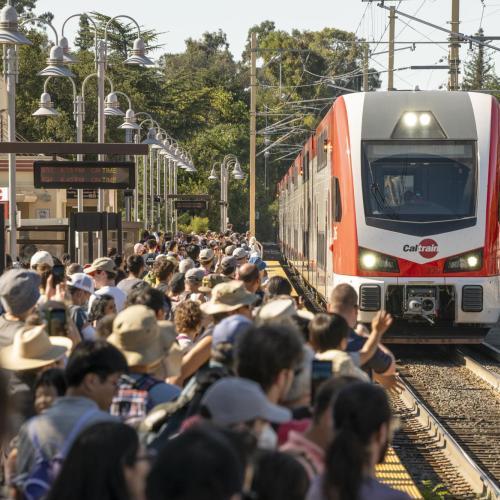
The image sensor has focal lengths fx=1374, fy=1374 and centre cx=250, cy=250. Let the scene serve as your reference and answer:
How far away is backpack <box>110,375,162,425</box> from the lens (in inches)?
253

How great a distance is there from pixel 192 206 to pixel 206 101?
5637cm

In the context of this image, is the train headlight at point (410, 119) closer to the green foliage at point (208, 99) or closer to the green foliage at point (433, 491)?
the green foliage at point (433, 491)

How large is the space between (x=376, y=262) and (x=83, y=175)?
4.22 metres

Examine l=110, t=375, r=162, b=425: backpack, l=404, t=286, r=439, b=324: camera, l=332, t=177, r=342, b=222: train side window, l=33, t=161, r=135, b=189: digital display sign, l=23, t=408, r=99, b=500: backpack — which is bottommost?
l=404, t=286, r=439, b=324: camera

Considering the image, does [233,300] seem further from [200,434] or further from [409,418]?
[409,418]

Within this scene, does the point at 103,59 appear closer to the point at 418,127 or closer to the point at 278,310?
the point at 418,127

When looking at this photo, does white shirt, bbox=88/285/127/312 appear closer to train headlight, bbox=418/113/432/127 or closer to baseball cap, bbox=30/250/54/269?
baseball cap, bbox=30/250/54/269

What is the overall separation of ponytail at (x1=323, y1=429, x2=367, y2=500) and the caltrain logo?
547 inches

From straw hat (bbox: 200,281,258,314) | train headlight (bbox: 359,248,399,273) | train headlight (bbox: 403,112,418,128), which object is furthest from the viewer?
train headlight (bbox: 403,112,418,128)

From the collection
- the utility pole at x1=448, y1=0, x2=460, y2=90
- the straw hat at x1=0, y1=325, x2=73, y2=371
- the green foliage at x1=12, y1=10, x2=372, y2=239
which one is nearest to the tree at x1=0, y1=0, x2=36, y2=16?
the green foliage at x1=12, y1=10, x2=372, y2=239

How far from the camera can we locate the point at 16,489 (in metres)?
5.39

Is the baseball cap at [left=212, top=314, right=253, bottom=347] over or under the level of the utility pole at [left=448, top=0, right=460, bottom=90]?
under

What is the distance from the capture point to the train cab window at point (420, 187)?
18.1 metres

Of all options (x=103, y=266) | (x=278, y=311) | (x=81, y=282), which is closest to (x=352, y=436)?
(x=278, y=311)
